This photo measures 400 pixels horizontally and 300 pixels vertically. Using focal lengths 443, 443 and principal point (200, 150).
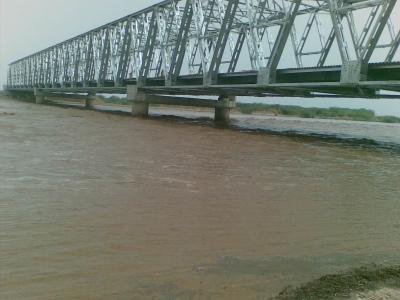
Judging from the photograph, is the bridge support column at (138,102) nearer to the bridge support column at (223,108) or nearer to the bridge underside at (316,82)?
the bridge underside at (316,82)

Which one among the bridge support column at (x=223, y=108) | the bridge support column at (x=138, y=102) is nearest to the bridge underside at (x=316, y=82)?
the bridge support column at (x=138, y=102)

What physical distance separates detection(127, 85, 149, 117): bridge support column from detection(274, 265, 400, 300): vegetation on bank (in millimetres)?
42563

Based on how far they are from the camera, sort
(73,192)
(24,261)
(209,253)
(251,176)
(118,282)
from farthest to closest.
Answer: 1. (251,176)
2. (73,192)
3. (209,253)
4. (24,261)
5. (118,282)

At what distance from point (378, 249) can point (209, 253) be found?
225 cm

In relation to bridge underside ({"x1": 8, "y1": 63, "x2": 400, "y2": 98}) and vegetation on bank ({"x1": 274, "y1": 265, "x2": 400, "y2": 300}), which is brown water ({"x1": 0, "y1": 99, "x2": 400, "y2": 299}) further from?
bridge underside ({"x1": 8, "y1": 63, "x2": 400, "y2": 98})

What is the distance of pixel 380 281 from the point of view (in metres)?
4.25

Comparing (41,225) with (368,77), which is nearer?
(41,225)

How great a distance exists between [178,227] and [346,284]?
2.58 meters

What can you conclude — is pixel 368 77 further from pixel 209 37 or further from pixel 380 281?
pixel 380 281

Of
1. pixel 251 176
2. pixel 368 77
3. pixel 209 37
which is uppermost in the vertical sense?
pixel 209 37

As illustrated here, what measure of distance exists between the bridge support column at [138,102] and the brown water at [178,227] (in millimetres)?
34097

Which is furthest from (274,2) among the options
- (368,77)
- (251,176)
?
(251,176)

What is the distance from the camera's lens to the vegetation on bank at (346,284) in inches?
151

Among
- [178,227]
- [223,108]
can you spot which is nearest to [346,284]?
[178,227]
